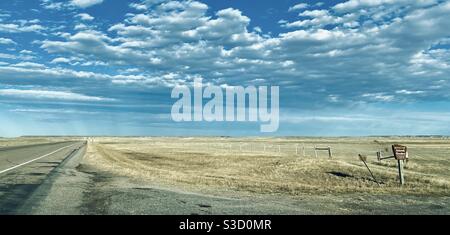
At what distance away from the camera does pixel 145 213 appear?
11008 mm

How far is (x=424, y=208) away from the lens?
1292 cm

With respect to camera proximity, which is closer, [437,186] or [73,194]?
[73,194]

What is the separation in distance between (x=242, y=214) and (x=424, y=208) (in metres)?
5.60
